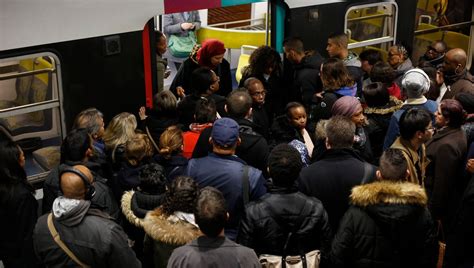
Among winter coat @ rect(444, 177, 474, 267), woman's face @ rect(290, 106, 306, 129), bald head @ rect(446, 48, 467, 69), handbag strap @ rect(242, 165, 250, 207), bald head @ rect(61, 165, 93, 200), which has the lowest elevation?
winter coat @ rect(444, 177, 474, 267)

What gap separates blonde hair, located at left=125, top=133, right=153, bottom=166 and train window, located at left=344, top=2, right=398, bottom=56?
10.6 ft

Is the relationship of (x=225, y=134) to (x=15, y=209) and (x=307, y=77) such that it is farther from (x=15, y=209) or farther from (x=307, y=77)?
(x=307, y=77)

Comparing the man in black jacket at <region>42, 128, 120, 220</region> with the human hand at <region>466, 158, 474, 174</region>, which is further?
the human hand at <region>466, 158, 474, 174</region>

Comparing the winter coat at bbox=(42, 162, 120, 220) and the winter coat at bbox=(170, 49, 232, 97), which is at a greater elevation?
the winter coat at bbox=(170, 49, 232, 97)

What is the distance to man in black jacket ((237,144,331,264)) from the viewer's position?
3779 millimetres

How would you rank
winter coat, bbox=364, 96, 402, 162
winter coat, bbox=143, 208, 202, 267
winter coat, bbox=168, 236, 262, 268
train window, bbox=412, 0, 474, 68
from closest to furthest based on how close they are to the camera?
winter coat, bbox=168, 236, 262, 268, winter coat, bbox=143, 208, 202, 267, winter coat, bbox=364, 96, 402, 162, train window, bbox=412, 0, 474, 68

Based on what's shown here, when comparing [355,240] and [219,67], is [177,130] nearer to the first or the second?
[355,240]

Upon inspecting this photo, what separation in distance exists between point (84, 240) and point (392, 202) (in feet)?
5.48

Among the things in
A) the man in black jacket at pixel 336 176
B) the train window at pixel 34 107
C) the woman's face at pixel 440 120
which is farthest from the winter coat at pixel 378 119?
the train window at pixel 34 107

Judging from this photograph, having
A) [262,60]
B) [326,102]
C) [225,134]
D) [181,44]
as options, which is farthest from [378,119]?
[181,44]

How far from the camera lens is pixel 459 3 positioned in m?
8.25

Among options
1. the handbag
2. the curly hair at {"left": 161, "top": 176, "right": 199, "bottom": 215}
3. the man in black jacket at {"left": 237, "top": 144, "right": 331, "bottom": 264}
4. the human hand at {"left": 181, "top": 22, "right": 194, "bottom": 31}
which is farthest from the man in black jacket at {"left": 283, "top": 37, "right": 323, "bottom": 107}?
the handbag

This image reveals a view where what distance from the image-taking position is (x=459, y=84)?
6.19 metres

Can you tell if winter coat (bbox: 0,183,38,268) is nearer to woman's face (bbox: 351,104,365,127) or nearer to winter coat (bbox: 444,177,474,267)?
woman's face (bbox: 351,104,365,127)
